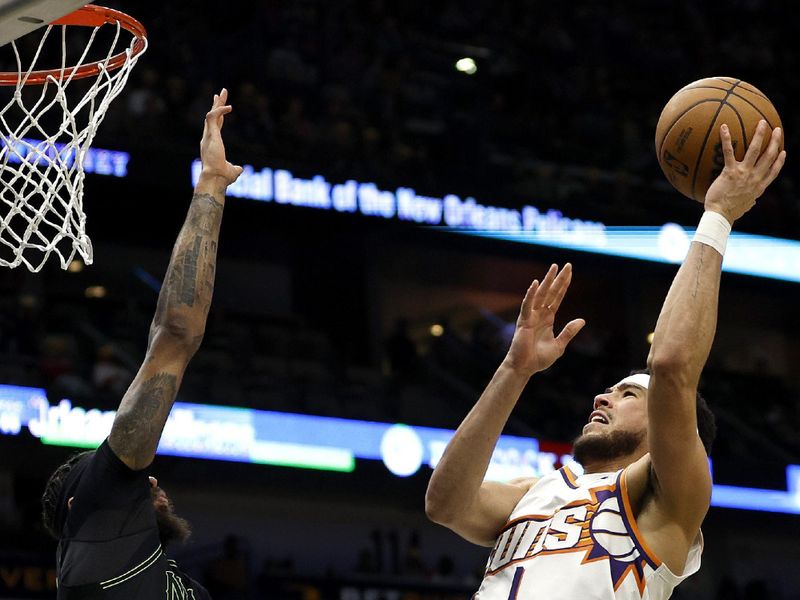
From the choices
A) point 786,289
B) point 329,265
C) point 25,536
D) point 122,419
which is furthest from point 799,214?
point 122,419

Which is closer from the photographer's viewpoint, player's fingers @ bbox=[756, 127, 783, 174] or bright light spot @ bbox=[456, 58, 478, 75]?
player's fingers @ bbox=[756, 127, 783, 174]

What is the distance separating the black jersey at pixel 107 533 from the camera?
105 inches

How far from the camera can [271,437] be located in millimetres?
10766

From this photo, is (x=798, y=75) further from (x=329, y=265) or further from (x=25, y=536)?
(x=25, y=536)

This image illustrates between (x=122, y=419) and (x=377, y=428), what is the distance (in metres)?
8.63

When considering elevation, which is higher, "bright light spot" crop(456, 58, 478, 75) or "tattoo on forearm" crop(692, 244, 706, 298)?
"bright light spot" crop(456, 58, 478, 75)

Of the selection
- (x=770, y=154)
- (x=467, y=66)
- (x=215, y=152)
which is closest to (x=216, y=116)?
(x=215, y=152)

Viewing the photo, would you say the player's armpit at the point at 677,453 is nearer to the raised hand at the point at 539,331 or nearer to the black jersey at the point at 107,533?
the raised hand at the point at 539,331

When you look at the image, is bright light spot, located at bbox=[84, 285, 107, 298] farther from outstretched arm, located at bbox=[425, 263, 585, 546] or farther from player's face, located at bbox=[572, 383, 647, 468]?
player's face, located at bbox=[572, 383, 647, 468]

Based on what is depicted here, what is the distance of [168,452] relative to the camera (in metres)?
10.2

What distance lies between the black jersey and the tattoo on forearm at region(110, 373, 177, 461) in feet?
0.12

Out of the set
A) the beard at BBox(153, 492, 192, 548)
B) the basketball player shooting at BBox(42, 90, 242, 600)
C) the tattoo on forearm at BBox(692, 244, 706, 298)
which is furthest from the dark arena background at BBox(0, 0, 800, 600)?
the tattoo on forearm at BBox(692, 244, 706, 298)

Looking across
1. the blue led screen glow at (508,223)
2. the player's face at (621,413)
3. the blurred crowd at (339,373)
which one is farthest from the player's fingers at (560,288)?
the blue led screen glow at (508,223)

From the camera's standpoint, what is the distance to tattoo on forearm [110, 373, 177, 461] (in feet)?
8.66
